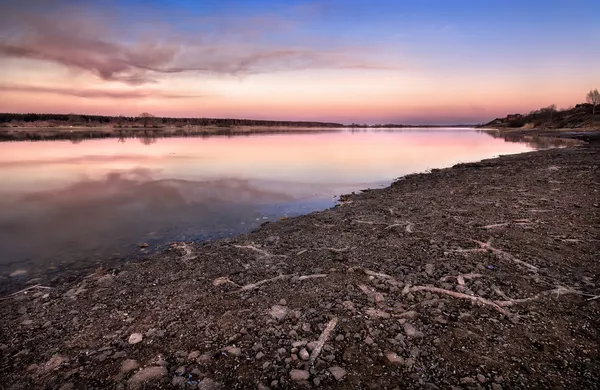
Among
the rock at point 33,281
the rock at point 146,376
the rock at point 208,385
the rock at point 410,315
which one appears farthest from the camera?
the rock at point 33,281

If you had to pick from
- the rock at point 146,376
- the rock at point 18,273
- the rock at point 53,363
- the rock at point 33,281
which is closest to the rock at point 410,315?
the rock at point 146,376

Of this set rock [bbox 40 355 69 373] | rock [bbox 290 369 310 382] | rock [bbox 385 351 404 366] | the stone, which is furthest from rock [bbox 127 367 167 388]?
rock [bbox 385 351 404 366]

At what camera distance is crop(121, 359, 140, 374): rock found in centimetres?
417

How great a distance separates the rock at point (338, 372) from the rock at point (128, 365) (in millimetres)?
2432

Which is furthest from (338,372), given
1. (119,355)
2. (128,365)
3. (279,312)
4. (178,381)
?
(119,355)

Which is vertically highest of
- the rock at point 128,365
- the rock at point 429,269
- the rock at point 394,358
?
the rock at point 429,269

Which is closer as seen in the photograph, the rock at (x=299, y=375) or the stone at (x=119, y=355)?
the rock at (x=299, y=375)

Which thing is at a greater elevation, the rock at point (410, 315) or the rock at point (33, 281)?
the rock at point (410, 315)

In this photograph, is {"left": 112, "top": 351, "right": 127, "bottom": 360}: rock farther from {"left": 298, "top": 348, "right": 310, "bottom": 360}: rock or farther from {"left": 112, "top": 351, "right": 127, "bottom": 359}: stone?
{"left": 298, "top": 348, "right": 310, "bottom": 360}: rock

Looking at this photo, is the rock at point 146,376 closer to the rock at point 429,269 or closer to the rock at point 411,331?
the rock at point 411,331

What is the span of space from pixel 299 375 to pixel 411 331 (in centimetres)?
174

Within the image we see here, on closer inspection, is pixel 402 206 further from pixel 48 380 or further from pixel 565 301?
pixel 48 380

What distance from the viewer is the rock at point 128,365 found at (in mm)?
4168

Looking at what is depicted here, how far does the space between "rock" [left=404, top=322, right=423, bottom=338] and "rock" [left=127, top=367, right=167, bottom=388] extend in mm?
3205
